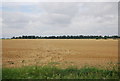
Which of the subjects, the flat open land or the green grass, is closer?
the green grass

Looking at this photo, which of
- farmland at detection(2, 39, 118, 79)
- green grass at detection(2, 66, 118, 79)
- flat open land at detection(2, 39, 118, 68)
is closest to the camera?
green grass at detection(2, 66, 118, 79)

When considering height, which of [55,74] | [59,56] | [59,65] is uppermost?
[55,74]

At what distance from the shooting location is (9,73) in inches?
320

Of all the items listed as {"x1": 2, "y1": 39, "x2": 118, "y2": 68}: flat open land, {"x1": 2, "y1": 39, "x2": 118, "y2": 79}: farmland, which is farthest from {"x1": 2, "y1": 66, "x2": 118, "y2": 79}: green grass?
{"x1": 2, "y1": 39, "x2": 118, "y2": 68}: flat open land

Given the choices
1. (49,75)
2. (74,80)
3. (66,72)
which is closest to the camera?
(74,80)

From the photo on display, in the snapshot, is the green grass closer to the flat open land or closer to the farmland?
the farmland

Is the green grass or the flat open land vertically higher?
the green grass

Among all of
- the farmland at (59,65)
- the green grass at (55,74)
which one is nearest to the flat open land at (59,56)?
the farmland at (59,65)

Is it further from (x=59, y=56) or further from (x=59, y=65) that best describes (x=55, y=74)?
(x=59, y=56)

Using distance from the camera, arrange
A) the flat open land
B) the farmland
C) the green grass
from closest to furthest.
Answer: the green grass, the farmland, the flat open land

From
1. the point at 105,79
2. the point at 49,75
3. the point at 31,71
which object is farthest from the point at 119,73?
the point at 31,71

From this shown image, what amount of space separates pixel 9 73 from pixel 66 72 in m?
2.83

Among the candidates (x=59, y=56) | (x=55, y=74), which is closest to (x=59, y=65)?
(x=55, y=74)

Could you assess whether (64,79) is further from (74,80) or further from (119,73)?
(119,73)
